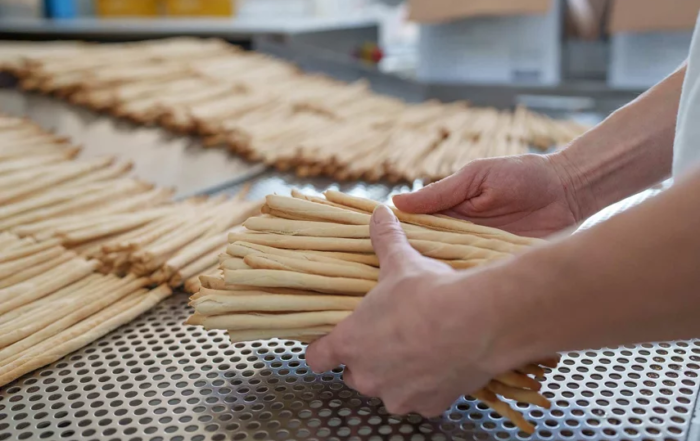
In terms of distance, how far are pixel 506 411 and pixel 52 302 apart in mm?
878

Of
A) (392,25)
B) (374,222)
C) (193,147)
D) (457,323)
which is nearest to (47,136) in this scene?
(193,147)

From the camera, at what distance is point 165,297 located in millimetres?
1376

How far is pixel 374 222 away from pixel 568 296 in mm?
342

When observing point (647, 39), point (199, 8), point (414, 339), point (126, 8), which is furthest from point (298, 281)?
point (126, 8)

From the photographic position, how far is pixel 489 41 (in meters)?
3.36

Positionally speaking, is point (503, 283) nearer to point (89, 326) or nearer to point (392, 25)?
point (89, 326)

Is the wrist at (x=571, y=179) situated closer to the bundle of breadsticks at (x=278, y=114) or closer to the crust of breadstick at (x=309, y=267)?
the crust of breadstick at (x=309, y=267)

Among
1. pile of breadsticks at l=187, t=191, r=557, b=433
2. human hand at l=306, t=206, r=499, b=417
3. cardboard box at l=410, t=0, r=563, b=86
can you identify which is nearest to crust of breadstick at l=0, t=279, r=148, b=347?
pile of breadsticks at l=187, t=191, r=557, b=433

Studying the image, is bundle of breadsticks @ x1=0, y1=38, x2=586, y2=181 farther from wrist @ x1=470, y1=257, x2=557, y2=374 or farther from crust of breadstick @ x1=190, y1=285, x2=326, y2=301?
wrist @ x1=470, y1=257, x2=557, y2=374

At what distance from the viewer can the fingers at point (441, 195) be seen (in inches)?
44.3

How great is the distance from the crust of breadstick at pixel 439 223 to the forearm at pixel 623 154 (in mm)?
314

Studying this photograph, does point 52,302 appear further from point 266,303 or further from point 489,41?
point 489,41

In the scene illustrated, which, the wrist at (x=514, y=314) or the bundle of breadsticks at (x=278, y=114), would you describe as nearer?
the wrist at (x=514, y=314)

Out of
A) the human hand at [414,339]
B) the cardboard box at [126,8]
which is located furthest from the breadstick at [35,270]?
the cardboard box at [126,8]
